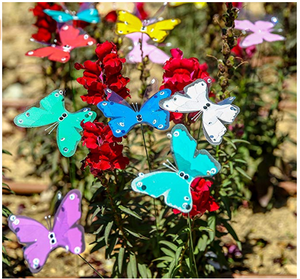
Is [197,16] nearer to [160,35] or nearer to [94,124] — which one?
[160,35]

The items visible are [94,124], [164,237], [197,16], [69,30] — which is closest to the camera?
[94,124]

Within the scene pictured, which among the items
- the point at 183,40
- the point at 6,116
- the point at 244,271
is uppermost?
the point at 183,40

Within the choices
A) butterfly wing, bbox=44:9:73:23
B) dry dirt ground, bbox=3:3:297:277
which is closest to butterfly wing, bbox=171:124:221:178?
butterfly wing, bbox=44:9:73:23

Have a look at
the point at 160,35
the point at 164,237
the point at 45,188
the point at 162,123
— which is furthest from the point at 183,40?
the point at 162,123

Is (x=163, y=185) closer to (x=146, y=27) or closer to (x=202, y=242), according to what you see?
(x=202, y=242)

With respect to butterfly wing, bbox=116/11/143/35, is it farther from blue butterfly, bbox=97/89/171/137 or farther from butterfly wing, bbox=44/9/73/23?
blue butterfly, bbox=97/89/171/137

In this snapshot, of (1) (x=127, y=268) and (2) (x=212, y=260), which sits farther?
(2) (x=212, y=260)
